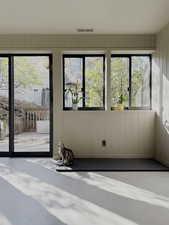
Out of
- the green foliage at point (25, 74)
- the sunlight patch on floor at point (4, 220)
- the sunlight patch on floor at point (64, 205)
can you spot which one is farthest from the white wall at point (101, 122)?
the sunlight patch on floor at point (4, 220)

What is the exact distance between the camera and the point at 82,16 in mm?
4281

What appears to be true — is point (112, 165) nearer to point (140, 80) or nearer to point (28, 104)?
point (140, 80)

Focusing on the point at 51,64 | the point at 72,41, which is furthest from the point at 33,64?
the point at 72,41

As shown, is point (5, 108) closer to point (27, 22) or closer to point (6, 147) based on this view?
point (6, 147)

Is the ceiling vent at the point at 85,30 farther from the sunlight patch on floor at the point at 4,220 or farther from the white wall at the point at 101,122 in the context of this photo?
the sunlight patch on floor at the point at 4,220

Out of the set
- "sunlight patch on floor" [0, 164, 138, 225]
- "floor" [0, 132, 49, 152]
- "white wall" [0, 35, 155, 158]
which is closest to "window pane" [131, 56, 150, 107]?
"white wall" [0, 35, 155, 158]

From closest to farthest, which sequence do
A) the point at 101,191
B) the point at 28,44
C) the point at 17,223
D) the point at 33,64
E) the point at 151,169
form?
the point at 17,223 → the point at 101,191 → the point at 151,169 → the point at 28,44 → the point at 33,64

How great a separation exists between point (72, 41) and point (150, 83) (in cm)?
192

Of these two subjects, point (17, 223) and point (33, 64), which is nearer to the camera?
point (17, 223)

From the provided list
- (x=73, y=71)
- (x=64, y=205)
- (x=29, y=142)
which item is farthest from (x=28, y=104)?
(x=64, y=205)

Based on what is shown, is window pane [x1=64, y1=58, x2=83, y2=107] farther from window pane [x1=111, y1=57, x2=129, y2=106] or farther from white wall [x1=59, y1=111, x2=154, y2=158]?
window pane [x1=111, y1=57, x2=129, y2=106]

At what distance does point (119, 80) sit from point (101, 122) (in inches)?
40.0

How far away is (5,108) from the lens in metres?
5.59

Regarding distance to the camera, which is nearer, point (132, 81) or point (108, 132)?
point (108, 132)
